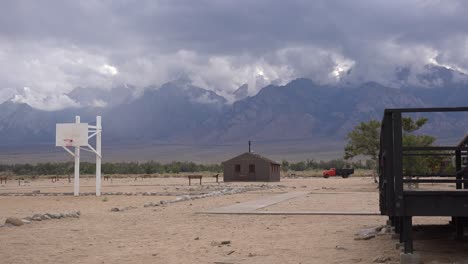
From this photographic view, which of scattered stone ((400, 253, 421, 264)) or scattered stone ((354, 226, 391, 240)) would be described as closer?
scattered stone ((400, 253, 421, 264))

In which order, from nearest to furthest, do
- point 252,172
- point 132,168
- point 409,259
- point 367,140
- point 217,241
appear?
point 409,259 → point 217,241 → point 367,140 → point 252,172 → point 132,168

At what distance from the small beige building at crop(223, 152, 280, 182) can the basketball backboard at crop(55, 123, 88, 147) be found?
33990mm

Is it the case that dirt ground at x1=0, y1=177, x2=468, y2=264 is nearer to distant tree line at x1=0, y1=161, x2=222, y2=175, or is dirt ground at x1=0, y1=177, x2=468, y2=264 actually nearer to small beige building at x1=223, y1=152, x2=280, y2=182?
small beige building at x1=223, y1=152, x2=280, y2=182

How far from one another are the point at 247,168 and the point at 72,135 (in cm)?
3495

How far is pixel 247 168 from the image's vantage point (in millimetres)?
68062

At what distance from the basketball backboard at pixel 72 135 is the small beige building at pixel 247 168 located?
34.0 m

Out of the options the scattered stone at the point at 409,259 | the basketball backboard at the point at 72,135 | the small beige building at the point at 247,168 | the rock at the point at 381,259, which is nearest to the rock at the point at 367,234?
the rock at the point at 381,259

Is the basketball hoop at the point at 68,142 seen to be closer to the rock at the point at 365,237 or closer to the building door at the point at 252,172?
the rock at the point at 365,237

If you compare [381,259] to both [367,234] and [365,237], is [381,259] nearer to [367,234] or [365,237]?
[365,237]

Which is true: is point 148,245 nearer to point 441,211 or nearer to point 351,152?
point 441,211

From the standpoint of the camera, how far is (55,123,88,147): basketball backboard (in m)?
34.6

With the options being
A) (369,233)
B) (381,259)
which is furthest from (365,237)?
(381,259)

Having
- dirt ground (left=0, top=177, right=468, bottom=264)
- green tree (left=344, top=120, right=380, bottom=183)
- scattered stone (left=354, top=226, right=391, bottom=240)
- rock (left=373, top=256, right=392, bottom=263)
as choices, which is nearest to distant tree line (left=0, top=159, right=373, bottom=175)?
green tree (left=344, top=120, right=380, bottom=183)

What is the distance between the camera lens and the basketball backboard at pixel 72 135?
34594 millimetres
